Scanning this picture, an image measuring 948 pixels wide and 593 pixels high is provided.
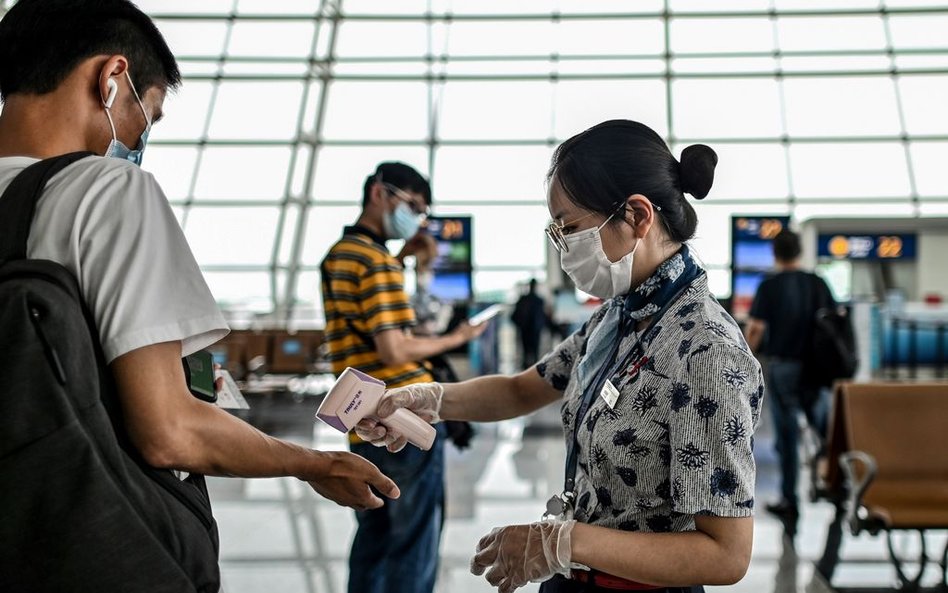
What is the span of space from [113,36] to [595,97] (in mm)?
13368

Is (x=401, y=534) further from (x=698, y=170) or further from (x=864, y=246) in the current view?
(x=864, y=246)

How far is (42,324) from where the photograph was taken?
1.01 metres

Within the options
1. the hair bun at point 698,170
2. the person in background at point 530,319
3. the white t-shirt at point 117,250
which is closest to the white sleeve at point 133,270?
the white t-shirt at point 117,250

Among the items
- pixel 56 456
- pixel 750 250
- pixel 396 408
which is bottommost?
pixel 56 456

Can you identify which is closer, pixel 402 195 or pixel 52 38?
pixel 52 38

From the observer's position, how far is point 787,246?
5.23m

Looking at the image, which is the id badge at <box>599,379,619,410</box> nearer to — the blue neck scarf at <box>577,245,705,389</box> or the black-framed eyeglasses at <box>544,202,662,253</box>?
the blue neck scarf at <box>577,245,705,389</box>

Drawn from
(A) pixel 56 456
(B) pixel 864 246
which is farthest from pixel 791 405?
(B) pixel 864 246

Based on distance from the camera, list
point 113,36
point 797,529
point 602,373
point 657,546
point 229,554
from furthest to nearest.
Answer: point 797,529 → point 229,554 → point 602,373 → point 657,546 → point 113,36

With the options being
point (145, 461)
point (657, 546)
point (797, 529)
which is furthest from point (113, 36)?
point (797, 529)

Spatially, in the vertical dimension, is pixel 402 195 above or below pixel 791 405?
above

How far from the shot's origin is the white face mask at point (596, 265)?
1.67 meters

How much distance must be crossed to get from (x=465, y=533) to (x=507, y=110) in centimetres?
1057

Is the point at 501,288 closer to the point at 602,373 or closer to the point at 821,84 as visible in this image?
the point at 821,84
